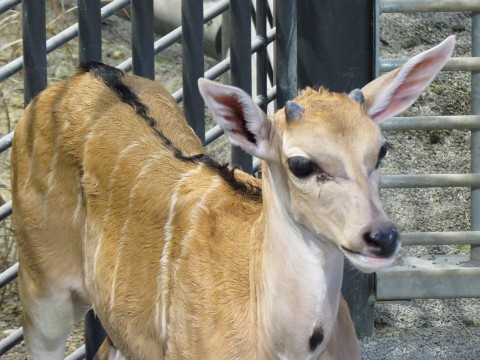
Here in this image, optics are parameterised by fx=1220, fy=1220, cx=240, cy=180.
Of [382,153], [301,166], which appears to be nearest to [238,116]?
[301,166]

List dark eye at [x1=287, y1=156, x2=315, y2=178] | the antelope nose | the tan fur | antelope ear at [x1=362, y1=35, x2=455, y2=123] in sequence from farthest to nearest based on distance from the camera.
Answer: the tan fur < antelope ear at [x1=362, y1=35, x2=455, y2=123] < dark eye at [x1=287, y1=156, x2=315, y2=178] < the antelope nose

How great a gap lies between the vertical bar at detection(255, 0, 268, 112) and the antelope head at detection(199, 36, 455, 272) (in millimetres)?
1455

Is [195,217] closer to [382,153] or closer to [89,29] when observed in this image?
[382,153]

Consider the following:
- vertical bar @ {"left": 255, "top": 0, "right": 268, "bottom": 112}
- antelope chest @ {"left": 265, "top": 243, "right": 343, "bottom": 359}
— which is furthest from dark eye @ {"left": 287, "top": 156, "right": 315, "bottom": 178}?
vertical bar @ {"left": 255, "top": 0, "right": 268, "bottom": 112}

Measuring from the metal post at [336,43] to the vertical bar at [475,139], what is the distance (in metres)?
0.63

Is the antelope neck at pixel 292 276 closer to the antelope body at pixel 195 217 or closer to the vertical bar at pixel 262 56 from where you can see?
the antelope body at pixel 195 217

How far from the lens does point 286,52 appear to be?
545 centimetres

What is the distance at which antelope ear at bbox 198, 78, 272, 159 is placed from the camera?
385 centimetres

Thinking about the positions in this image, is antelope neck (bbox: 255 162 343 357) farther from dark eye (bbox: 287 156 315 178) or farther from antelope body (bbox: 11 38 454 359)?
dark eye (bbox: 287 156 315 178)

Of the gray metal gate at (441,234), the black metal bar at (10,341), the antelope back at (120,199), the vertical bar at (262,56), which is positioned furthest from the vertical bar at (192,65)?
the black metal bar at (10,341)

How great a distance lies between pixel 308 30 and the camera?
5480 millimetres

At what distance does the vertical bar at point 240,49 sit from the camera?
17.7 feet

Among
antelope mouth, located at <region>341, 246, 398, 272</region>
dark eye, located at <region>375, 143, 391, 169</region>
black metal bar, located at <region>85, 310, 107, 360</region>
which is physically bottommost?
black metal bar, located at <region>85, 310, 107, 360</region>

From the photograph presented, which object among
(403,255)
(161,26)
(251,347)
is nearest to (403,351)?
(403,255)
